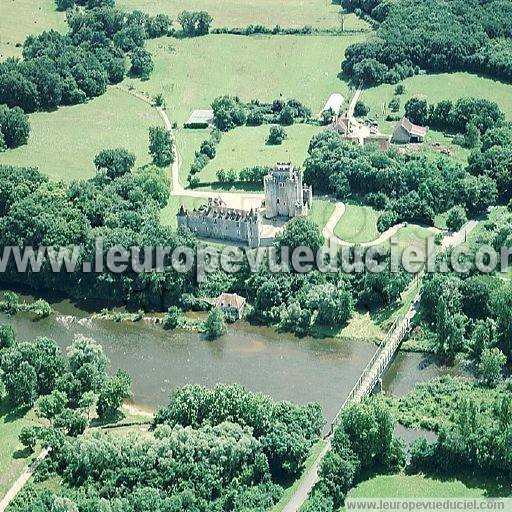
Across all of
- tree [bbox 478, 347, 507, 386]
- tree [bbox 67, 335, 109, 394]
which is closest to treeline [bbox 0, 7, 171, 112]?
tree [bbox 67, 335, 109, 394]

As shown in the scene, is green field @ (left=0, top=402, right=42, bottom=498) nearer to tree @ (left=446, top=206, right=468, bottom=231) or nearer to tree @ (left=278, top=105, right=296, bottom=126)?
tree @ (left=446, top=206, right=468, bottom=231)

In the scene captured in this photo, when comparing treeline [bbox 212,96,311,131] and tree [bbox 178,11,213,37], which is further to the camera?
tree [bbox 178,11,213,37]

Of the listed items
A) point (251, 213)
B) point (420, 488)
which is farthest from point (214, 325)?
point (420, 488)

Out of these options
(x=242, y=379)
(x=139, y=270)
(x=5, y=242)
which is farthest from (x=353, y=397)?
(x=5, y=242)

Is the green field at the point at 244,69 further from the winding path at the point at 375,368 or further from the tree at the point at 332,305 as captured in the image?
the tree at the point at 332,305

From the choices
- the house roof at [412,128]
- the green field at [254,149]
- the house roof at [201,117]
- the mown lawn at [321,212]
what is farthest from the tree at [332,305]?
the house roof at [201,117]

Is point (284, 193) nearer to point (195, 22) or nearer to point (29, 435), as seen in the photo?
point (29, 435)

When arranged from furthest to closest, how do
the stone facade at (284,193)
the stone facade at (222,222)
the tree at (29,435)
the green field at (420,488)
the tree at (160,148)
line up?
the tree at (160,148), the stone facade at (284,193), the stone facade at (222,222), the tree at (29,435), the green field at (420,488)
